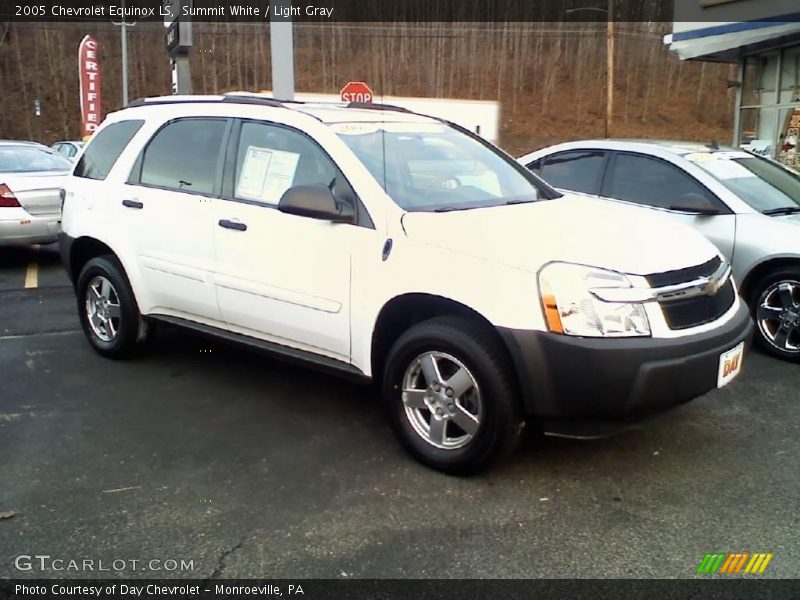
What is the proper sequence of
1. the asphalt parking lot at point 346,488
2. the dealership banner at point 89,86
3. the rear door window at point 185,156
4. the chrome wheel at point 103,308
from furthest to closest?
the dealership banner at point 89,86, the chrome wheel at point 103,308, the rear door window at point 185,156, the asphalt parking lot at point 346,488

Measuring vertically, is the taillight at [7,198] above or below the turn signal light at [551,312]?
below

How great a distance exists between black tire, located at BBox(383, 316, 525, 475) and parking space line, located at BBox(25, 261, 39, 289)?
5891 mm

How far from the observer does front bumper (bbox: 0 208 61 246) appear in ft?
27.0

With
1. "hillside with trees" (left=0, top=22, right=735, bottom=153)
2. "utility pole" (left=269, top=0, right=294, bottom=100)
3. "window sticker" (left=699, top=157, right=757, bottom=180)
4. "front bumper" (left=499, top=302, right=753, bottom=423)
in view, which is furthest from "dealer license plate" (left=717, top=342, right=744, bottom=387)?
"hillside with trees" (left=0, top=22, right=735, bottom=153)

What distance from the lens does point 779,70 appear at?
42.9 feet

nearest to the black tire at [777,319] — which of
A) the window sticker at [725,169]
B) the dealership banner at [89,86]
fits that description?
the window sticker at [725,169]

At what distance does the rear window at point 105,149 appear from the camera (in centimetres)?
507

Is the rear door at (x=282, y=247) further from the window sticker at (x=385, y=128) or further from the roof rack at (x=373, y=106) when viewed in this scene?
the roof rack at (x=373, y=106)

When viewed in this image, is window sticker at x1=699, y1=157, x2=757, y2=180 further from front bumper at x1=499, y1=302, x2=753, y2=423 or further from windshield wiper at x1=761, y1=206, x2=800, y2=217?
front bumper at x1=499, y1=302, x2=753, y2=423

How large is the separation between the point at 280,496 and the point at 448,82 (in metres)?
46.5

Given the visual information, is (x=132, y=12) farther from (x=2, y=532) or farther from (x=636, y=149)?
(x=2, y=532)

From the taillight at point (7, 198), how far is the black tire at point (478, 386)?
21.5 ft

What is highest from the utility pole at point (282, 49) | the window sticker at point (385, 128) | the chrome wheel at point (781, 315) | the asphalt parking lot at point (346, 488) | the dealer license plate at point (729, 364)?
the utility pole at point (282, 49)

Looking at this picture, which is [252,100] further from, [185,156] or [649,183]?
[649,183]
